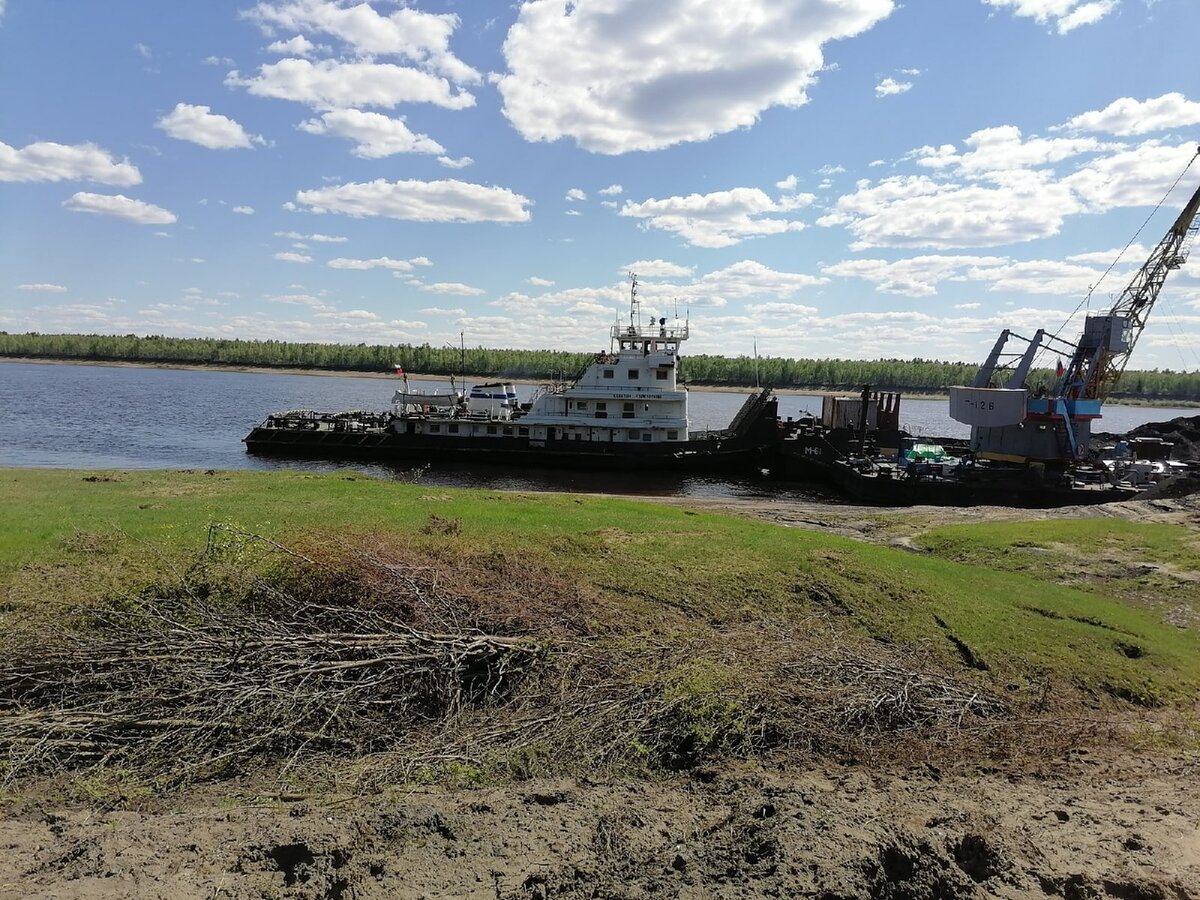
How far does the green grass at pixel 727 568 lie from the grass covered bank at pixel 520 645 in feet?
0.22

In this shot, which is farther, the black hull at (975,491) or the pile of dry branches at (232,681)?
the black hull at (975,491)

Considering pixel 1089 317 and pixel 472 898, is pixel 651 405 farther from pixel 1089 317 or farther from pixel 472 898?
pixel 472 898

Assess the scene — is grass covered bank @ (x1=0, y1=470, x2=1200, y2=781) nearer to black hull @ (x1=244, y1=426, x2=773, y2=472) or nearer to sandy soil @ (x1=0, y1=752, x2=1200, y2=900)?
sandy soil @ (x1=0, y1=752, x2=1200, y2=900)

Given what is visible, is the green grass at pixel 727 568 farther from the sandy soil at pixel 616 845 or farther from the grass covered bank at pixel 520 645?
the sandy soil at pixel 616 845

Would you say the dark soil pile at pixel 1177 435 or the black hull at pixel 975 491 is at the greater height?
the dark soil pile at pixel 1177 435

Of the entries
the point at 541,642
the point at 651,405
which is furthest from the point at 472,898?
the point at 651,405

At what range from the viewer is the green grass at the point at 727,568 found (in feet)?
33.0

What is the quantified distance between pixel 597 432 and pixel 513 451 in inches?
189

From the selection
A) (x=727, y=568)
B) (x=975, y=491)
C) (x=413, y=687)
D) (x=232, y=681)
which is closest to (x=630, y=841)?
(x=413, y=687)

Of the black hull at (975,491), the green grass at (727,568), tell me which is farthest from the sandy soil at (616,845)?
the black hull at (975,491)

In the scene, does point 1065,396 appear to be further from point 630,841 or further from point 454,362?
point 454,362

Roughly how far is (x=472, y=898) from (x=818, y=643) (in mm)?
6103

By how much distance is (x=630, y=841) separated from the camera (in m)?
5.36

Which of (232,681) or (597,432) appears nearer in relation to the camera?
(232,681)
